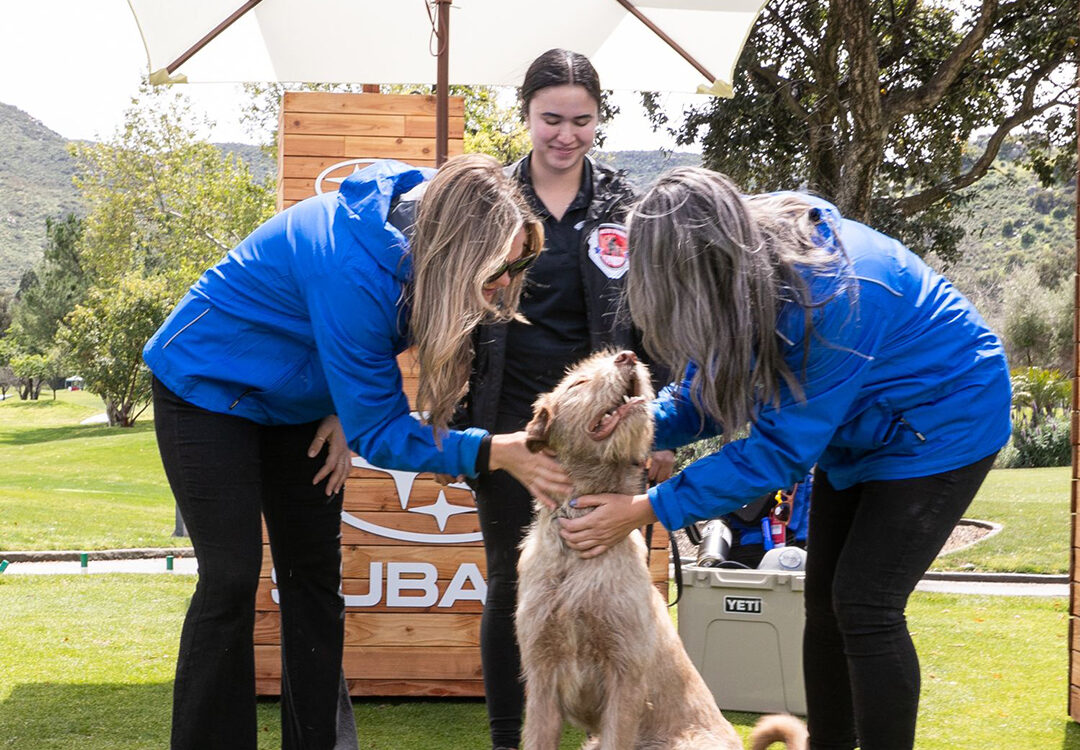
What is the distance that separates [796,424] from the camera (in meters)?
2.25

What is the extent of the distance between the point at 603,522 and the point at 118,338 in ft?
110

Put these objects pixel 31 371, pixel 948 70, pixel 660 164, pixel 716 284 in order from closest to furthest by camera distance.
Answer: pixel 716 284 → pixel 948 70 → pixel 660 164 → pixel 31 371

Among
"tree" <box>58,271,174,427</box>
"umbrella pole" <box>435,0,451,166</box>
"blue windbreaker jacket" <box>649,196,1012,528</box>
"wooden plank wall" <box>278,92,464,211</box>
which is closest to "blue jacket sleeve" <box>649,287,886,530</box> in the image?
"blue windbreaker jacket" <box>649,196,1012,528</box>

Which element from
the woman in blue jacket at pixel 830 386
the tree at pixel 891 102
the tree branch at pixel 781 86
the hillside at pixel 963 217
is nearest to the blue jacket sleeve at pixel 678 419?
the woman in blue jacket at pixel 830 386

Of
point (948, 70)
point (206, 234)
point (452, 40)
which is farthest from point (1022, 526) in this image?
point (206, 234)

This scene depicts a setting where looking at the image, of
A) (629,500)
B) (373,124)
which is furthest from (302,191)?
(629,500)

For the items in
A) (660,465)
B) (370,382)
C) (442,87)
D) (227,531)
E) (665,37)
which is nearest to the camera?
(370,382)

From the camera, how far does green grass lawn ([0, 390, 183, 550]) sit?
1233 cm

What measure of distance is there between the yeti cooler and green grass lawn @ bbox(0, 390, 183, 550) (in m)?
8.48

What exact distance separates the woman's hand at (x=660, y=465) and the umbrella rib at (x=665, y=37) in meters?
2.39

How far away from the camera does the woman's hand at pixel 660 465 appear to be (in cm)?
283

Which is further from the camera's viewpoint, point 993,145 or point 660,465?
point 993,145

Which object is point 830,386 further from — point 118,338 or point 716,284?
point 118,338

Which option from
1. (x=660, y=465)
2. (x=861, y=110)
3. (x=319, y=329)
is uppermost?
(x=861, y=110)
